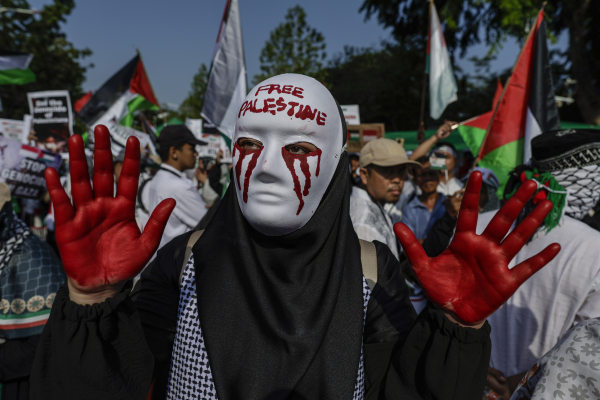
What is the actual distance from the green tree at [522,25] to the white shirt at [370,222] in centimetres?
1104

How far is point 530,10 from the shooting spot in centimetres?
1274

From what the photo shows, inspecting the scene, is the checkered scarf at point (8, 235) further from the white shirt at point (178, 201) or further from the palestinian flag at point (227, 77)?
the palestinian flag at point (227, 77)

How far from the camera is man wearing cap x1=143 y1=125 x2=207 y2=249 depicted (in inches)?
163

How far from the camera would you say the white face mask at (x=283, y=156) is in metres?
1.53

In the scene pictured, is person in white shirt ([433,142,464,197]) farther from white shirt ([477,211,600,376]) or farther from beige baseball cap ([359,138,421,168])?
white shirt ([477,211,600,376])

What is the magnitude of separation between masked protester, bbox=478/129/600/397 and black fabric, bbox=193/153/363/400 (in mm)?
1177

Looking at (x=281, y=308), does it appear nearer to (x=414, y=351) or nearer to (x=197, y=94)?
(x=414, y=351)

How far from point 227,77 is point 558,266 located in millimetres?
4376

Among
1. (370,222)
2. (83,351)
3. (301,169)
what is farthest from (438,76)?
(83,351)

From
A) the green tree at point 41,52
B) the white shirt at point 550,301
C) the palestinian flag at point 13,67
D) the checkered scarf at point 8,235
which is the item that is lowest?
the white shirt at point 550,301

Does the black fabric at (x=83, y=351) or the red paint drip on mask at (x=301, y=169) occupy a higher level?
the red paint drip on mask at (x=301, y=169)

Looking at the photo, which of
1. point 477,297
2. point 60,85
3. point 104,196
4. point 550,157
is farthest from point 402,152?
point 60,85

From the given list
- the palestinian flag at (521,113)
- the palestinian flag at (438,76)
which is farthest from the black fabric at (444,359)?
the palestinian flag at (438,76)

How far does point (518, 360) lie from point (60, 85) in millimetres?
27154
